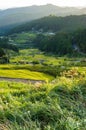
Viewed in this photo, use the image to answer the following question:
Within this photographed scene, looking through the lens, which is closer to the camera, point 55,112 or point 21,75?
point 55,112

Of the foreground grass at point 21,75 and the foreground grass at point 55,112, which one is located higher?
the foreground grass at point 55,112

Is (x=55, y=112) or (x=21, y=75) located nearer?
(x=55, y=112)

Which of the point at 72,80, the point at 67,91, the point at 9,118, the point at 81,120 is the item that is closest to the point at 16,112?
the point at 9,118

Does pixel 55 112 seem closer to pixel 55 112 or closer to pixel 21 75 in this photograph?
pixel 55 112

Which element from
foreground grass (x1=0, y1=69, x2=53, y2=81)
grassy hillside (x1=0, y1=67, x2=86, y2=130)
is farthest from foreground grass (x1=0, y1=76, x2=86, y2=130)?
foreground grass (x1=0, y1=69, x2=53, y2=81)

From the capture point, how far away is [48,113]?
9195 millimetres

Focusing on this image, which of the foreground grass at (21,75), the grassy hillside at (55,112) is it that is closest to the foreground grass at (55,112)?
the grassy hillside at (55,112)

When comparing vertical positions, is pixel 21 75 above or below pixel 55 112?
below

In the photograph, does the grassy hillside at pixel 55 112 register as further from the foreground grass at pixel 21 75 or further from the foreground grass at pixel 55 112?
the foreground grass at pixel 21 75

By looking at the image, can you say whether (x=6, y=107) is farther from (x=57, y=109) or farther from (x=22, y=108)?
(x=57, y=109)

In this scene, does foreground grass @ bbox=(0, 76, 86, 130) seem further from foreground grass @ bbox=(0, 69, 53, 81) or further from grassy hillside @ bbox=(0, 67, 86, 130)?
foreground grass @ bbox=(0, 69, 53, 81)

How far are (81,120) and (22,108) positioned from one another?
235cm

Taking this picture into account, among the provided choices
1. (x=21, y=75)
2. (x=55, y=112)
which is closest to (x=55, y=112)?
(x=55, y=112)

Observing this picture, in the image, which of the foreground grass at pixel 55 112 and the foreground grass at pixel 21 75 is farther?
the foreground grass at pixel 21 75
